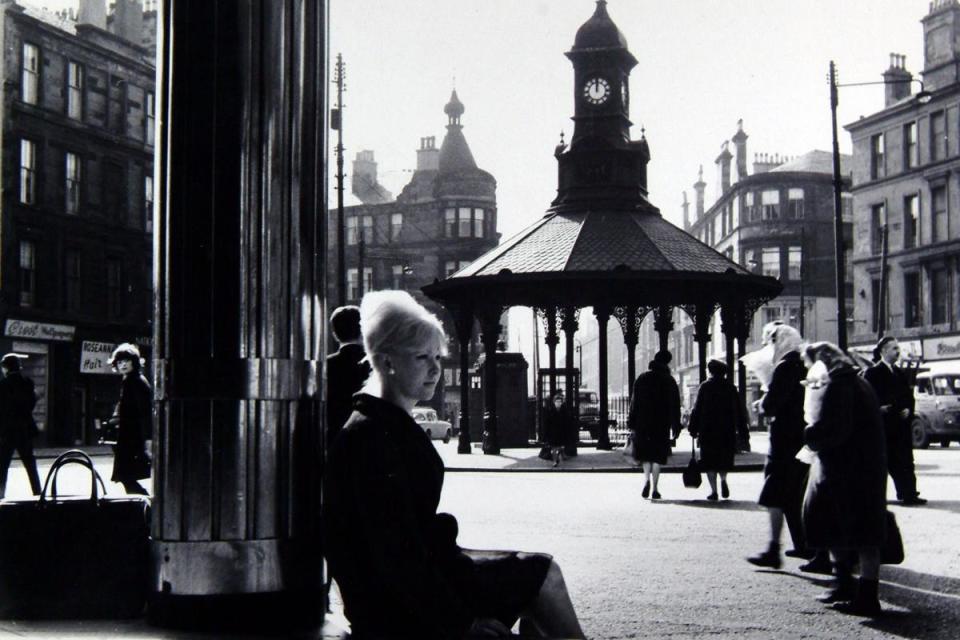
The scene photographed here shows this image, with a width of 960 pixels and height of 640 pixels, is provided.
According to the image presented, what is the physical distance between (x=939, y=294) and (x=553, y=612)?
4697cm

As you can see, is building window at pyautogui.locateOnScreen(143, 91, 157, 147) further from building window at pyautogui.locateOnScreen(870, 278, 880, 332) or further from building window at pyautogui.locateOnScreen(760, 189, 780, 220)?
building window at pyautogui.locateOnScreen(760, 189, 780, 220)

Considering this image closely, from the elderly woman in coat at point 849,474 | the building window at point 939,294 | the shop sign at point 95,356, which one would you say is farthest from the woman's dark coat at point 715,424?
the building window at point 939,294

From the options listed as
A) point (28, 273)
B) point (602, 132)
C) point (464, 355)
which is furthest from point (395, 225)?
point (464, 355)

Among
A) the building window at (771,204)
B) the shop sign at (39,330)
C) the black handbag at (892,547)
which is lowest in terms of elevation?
the black handbag at (892,547)

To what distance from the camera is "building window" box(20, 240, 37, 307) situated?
35.4 m

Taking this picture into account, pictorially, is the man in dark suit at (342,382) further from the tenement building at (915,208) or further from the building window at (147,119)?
the tenement building at (915,208)

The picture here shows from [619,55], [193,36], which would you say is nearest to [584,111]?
[619,55]

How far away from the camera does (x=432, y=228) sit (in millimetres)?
70750

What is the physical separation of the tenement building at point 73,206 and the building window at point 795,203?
130 ft

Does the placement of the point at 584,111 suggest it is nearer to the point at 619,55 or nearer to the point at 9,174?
the point at 619,55

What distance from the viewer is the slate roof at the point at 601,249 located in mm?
22547

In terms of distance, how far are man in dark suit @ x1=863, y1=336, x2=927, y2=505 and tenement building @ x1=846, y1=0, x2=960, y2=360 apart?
109 ft

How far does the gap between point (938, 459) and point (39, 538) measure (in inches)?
903

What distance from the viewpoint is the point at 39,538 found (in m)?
4.23
